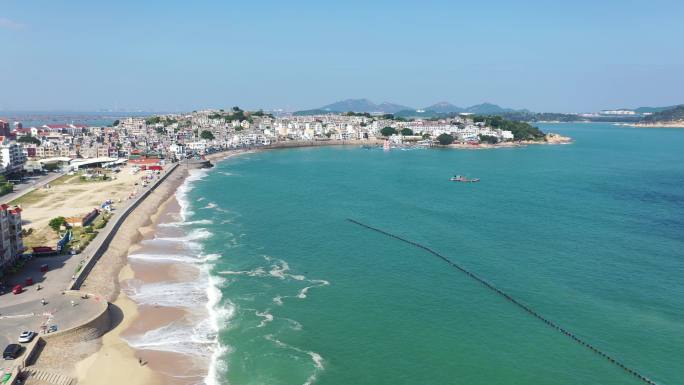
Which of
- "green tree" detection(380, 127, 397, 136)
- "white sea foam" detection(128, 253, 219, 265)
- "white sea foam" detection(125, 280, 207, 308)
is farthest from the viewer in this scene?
"green tree" detection(380, 127, 397, 136)

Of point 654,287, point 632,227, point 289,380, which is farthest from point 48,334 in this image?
point 632,227

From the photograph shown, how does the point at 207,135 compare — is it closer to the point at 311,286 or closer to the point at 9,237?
the point at 9,237

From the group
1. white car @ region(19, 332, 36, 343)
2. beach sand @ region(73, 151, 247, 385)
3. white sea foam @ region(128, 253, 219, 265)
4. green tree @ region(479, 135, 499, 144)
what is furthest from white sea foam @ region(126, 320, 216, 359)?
green tree @ region(479, 135, 499, 144)

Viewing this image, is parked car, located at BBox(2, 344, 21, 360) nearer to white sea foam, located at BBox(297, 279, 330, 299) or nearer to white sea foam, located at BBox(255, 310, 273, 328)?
white sea foam, located at BBox(255, 310, 273, 328)

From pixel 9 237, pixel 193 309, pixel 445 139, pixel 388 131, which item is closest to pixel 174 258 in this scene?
pixel 193 309

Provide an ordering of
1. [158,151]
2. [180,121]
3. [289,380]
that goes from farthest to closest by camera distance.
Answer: [180,121]
[158,151]
[289,380]

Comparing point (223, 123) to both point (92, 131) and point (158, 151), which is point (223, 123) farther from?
point (158, 151)
